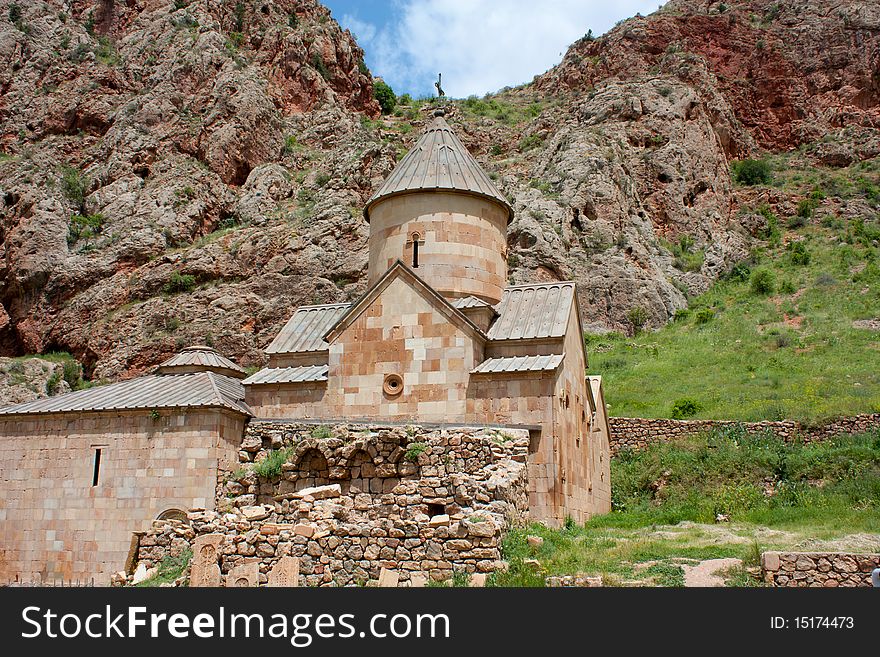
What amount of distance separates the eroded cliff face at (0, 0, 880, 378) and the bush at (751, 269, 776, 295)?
2.25m

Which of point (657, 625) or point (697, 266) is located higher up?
point (697, 266)

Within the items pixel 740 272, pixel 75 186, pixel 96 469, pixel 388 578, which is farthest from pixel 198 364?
pixel 740 272

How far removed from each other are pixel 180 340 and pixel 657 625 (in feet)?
75.4

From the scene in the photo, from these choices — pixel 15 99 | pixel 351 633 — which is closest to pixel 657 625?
pixel 351 633

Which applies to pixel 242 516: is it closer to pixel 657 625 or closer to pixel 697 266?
pixel 657 625

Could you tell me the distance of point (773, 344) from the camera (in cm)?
2520

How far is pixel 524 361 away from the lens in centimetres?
1266

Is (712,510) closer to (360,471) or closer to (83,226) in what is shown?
(360,471)

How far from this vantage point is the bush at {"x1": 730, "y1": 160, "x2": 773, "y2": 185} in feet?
128

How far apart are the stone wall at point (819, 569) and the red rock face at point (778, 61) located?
36.1m

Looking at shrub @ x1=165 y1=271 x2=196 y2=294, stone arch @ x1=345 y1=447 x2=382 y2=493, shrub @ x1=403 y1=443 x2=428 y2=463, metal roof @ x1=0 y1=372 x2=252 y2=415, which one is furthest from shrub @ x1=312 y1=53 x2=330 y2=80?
shrub @ x1=403 y1=443 x2=428 y2=463

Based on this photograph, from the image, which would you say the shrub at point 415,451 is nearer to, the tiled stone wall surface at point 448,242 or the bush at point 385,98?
the tiled stone wall surface at point 448,242

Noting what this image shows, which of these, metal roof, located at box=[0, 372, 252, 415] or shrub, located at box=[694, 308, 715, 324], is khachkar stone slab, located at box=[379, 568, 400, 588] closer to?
metal roof, located at box=[0, 372, 252, 415]

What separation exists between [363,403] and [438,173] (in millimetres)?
4566
